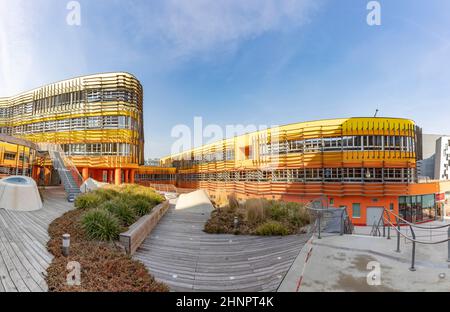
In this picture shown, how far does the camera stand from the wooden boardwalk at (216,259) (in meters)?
5.57

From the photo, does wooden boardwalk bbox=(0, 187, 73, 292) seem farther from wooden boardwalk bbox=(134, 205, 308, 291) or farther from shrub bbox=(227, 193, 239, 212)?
shrub bbox=(227, 193, 239, 212)

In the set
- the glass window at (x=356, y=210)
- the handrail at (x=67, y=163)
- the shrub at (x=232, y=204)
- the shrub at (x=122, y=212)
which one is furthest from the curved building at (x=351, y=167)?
the shrub at (x=122, y=212)

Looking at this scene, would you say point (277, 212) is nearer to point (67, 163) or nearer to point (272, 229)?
point (272, 229)

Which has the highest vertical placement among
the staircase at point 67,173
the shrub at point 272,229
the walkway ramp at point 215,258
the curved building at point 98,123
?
the curved building at point 98,123

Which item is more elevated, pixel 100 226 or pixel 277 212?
pixel 100 226

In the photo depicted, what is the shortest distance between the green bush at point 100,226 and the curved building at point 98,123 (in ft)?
72.3

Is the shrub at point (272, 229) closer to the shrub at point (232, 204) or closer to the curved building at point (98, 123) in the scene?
the shrub at point (232, 204)

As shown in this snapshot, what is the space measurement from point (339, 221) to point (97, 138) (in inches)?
1144

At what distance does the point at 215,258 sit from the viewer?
7141 mm

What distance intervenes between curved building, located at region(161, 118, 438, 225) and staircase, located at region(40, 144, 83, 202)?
14.3m

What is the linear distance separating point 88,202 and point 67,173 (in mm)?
9884

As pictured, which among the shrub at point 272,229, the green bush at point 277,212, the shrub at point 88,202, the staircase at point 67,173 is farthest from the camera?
the staircase at point 67,173

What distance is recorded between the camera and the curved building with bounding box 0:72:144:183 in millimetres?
28875

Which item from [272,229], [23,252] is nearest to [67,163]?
[23,252]
